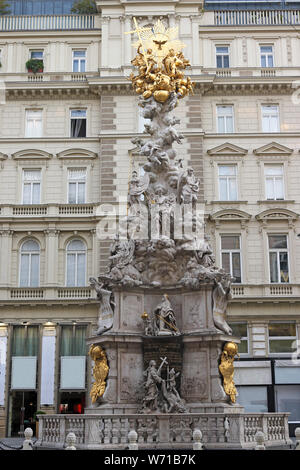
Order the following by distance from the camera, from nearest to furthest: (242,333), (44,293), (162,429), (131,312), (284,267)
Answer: (162,429) < (131,312) < (242,333) < (44,293) < (284,267)

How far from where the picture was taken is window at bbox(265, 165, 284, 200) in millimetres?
37844

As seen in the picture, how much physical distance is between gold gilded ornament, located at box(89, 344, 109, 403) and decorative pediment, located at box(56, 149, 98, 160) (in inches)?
802

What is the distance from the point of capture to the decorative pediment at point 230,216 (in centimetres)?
3684

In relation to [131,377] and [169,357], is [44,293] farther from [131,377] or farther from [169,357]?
[169,357]

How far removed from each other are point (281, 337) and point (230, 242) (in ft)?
19.5

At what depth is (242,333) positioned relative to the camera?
35.4 metres

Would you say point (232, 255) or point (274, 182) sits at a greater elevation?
point (274, 182)

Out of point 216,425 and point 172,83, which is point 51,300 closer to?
point 172,83

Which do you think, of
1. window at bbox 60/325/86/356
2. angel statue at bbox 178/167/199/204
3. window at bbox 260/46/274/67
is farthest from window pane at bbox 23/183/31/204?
angel statue at bbox 178/167/199/204

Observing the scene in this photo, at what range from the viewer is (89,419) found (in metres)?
16.8

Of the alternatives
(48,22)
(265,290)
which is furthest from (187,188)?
(48,22)

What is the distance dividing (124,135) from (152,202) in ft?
57.1

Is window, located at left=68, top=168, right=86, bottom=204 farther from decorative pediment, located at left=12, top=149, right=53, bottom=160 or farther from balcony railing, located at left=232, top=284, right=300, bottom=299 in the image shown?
balcony railing, located at left=232, top=284, right=300, bottom=299
